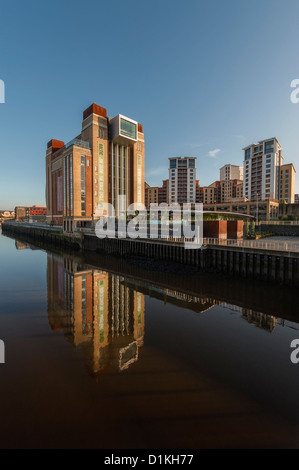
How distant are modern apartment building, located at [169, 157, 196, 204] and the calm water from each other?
10869cm

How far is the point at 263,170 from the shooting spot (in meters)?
97.2

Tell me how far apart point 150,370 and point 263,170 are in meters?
110

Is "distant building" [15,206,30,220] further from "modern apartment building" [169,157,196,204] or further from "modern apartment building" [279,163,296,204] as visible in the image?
"modern apartment building" [279,163,296,204]

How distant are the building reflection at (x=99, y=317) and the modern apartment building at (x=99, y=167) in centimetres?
3394

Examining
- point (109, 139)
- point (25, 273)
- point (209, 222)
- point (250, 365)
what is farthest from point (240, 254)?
point (109, 139)

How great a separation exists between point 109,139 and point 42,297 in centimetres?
5205

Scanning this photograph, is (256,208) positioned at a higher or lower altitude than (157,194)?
lower

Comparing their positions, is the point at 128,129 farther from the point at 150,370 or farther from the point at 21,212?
the point at 21,212

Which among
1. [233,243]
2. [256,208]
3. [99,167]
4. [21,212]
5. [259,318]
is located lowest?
[259,318]

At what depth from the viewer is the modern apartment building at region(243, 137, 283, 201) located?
94312mm

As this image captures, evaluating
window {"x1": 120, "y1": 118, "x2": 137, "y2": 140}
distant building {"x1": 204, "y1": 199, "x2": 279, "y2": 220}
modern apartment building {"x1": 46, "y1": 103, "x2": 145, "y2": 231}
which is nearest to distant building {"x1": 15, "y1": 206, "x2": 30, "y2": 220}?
modern apartment building {"x1": 46, "y1": 103, "x2": 145, "y2": 231}

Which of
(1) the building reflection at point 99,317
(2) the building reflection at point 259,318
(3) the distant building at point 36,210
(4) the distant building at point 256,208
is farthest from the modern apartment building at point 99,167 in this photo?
(3) the distant building at point 36,210

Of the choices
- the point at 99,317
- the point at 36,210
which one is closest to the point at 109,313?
the point at 99,317

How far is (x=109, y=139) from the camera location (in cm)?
5753
